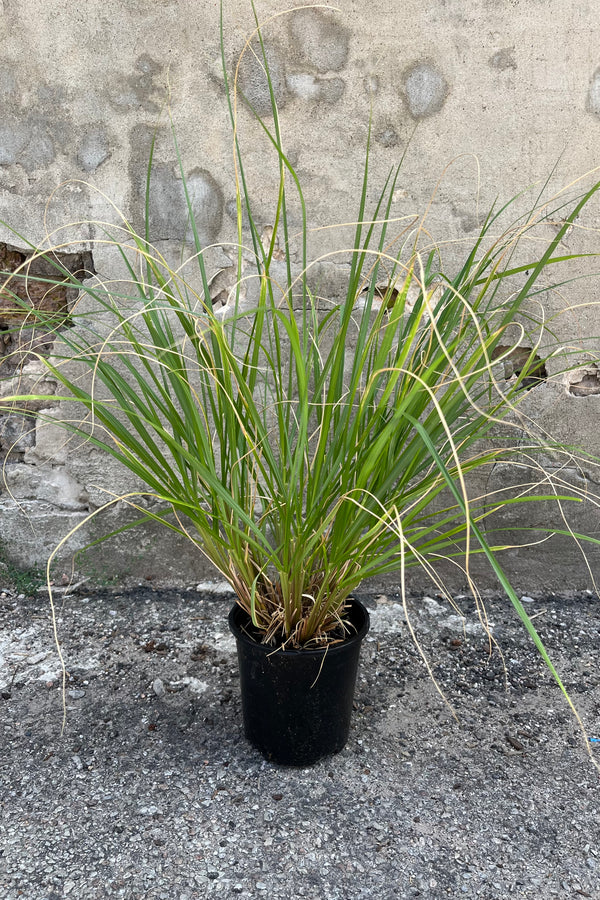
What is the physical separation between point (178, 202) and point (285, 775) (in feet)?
4.32

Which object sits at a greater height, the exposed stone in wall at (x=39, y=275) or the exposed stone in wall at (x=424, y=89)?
the exposed stone in wall at (x=424, y=89)

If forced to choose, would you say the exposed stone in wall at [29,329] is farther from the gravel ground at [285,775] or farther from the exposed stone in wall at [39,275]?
the gravel ground at [285,775]

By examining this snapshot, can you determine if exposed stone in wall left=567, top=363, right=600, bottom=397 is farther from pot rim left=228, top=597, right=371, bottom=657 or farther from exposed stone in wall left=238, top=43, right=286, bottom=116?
exposed stone in wall left=238, top=43, right=286, bottom=116

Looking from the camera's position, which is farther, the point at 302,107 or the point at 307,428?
the point at 302,107

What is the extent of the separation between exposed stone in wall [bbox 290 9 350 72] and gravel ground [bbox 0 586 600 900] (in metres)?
1.39

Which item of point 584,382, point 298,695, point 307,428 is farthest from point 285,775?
point 584,382

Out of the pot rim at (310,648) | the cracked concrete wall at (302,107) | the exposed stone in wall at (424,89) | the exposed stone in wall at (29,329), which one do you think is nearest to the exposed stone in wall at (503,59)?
the cracked concrete wall at (302,107)

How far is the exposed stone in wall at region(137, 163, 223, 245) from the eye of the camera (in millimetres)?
1635

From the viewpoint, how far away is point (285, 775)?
Result: 1.26 metres

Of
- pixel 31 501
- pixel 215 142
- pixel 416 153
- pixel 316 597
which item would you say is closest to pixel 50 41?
pixel 215 142

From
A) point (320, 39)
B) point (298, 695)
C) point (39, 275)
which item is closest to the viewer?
point (298, 695)

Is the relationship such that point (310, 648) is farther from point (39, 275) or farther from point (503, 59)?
point (503, 59)

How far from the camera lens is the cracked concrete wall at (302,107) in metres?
1.56

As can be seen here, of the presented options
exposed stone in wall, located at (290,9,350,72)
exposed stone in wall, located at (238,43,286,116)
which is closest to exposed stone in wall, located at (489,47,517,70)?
exposed stone in wall, located at (290,9,350,72)
